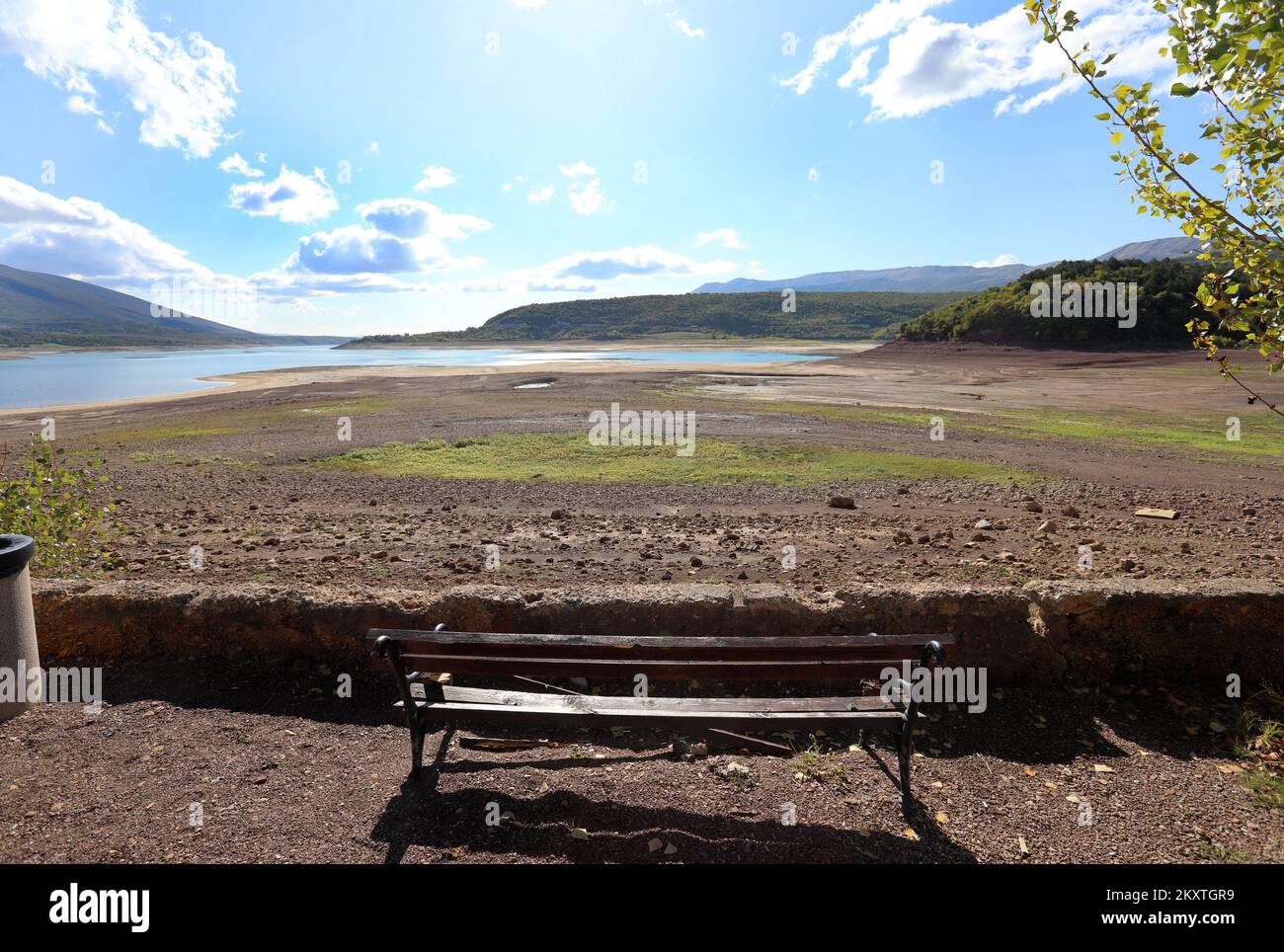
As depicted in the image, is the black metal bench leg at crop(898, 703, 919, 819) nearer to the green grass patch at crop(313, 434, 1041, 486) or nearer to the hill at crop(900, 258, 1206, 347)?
the green grass patch at crop(313, 434, 1041, 486)

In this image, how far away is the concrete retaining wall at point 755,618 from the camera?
15.8 ft

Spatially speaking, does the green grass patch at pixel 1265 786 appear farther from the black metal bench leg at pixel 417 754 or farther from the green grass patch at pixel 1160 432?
the green grass patch at pixel 1160 432

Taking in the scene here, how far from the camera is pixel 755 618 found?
5.15m

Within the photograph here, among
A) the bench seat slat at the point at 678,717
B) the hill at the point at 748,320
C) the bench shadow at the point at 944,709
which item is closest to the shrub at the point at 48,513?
the bench shadow at the point at 944,709

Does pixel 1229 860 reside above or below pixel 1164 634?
below

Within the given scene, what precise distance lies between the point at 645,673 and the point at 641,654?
16 centimetres

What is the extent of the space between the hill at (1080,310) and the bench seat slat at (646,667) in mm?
54042

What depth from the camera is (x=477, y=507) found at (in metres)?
12.6

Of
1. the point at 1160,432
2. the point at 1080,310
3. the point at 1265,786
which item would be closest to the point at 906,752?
the point at 1265,786

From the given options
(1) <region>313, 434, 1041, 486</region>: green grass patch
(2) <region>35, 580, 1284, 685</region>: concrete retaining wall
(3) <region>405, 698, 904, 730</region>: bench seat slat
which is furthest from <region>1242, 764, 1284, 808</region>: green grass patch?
(1) <region>313, 434, 1041, 486</region>: green grass patch
